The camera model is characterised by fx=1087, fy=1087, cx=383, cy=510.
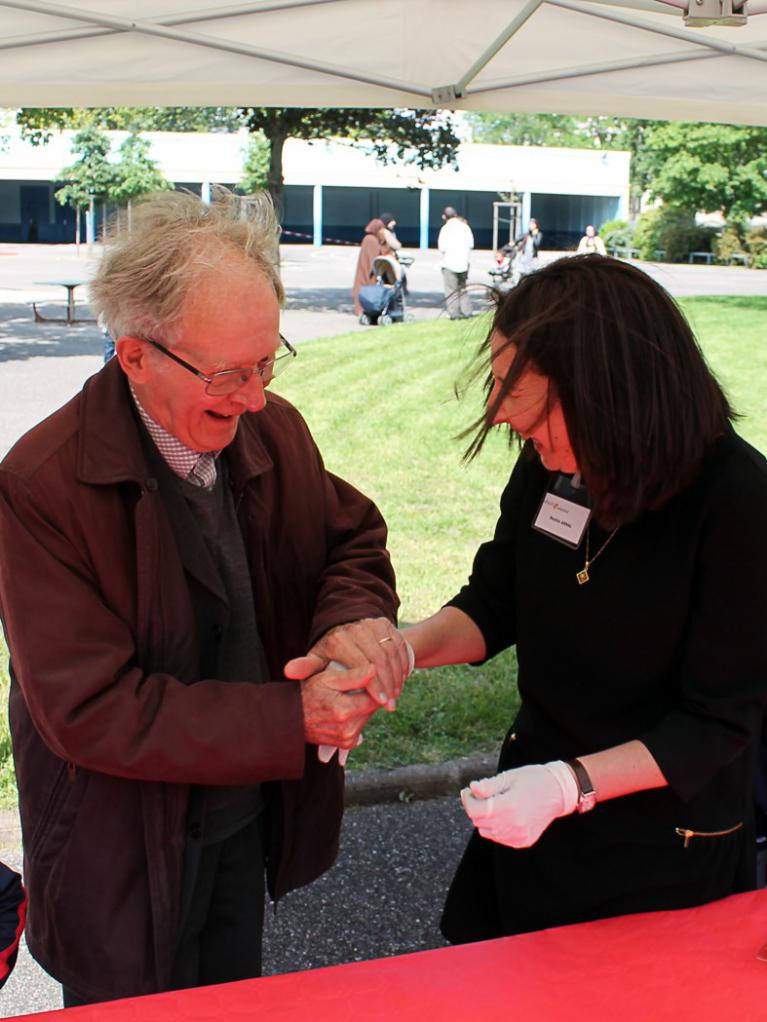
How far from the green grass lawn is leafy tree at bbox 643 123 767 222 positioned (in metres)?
25.3

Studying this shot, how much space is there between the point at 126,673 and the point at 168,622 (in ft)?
0.35

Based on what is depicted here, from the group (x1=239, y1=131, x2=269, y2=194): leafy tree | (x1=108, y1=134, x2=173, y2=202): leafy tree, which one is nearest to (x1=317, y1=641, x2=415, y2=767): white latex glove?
(x1=108, y1=134, x2=173, y2=202): leafy tree

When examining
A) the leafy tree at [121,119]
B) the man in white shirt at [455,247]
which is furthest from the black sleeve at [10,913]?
the man in white shirt at [455,247]

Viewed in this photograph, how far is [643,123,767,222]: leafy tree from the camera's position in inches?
1515

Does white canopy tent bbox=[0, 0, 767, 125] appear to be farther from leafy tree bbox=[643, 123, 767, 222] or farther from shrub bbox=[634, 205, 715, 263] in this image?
leafy tree bbox=[643, 123, 767, 222]

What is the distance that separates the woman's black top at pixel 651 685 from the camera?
5.43ft

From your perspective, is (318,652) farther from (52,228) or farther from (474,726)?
(52,228)

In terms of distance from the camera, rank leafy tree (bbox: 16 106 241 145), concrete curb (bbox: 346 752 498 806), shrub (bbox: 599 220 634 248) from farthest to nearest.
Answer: shrub (bbox: 599 220 634 248), leafy tree (bbox: 16 106 241 145), concrete curb (bbox: 346 752 498 806)

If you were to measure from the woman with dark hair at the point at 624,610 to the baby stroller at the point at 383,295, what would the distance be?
1386cm

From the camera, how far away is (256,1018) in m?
1.38

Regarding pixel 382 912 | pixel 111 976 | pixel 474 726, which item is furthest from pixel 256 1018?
pixel 474 726

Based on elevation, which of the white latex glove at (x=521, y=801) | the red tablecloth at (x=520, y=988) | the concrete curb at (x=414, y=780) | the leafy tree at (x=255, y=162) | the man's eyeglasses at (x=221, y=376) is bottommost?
the concrete curb at (x=414, y=780)

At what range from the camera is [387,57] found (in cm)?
341

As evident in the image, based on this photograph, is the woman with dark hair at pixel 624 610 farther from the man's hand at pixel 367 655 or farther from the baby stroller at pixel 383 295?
the baby stroller at pixel 383 295
